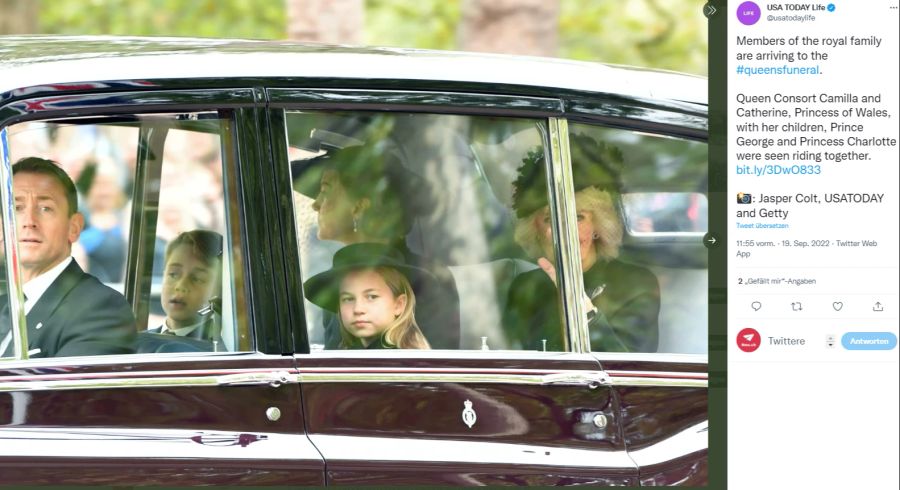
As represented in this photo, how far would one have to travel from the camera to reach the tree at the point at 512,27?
8.18 meters

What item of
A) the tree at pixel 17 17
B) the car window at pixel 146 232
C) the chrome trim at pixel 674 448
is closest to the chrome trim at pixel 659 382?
the chrome trim at pixel 674 448

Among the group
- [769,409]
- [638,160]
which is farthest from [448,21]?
[769,409]

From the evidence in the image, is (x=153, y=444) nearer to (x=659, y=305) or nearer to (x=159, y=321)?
(x=159, y=321)

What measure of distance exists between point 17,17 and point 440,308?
5900mm

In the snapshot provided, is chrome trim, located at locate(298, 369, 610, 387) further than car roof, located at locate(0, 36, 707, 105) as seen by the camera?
Yes

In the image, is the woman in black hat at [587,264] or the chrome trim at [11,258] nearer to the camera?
the chrome trim at [11,258]

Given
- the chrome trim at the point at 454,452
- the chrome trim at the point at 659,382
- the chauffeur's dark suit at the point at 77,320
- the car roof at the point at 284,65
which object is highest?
the car roof at the point at 284,65

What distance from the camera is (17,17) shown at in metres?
8.30

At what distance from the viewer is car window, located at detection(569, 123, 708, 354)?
3441mm

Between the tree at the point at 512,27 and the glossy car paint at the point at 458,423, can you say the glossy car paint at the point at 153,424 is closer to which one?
the glossy car paint at the point at 458,423

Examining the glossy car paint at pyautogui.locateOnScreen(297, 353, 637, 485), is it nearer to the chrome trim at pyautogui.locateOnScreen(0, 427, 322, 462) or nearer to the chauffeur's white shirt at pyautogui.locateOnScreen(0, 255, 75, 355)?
the chrome trim at pyautogui.locateOnScreen(0, 427, 322, 462)

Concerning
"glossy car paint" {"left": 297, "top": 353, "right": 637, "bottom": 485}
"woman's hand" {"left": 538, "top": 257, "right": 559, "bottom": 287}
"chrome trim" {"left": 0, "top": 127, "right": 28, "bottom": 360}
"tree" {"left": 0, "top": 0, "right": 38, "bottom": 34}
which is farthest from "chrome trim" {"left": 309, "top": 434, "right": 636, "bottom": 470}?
"tree" {"left": 0, "top": 0, "right": 38, "bottom": 34}

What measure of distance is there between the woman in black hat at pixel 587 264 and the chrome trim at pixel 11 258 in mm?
1206

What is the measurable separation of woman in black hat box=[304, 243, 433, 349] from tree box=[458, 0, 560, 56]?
5021mm
